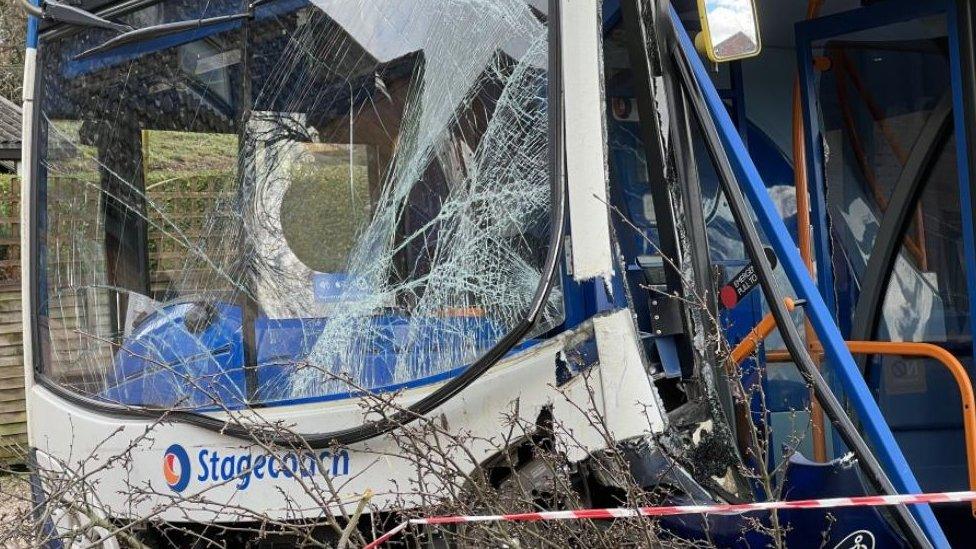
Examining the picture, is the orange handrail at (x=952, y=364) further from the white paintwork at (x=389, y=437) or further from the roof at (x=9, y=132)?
the roof at (x=9, y=132)

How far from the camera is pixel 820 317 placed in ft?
9.84

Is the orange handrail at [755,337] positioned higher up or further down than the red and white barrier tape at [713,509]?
higher up

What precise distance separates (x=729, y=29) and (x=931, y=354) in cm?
124

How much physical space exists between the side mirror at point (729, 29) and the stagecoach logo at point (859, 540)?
1339mm

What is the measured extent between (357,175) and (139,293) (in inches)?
42.2

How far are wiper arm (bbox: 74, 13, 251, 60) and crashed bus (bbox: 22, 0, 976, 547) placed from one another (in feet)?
0.05

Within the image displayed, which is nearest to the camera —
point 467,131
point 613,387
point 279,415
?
point 613,387

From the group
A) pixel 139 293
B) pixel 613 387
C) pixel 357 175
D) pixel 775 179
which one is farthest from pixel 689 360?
pixel 139 293

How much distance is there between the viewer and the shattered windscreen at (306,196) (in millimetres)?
3377

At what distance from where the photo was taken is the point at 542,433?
328 centimetres

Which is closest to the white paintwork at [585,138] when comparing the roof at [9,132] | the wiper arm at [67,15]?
the wiper arm at [67,15]

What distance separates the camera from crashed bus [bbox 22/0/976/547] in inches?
126

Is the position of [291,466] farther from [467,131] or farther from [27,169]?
[27,169]

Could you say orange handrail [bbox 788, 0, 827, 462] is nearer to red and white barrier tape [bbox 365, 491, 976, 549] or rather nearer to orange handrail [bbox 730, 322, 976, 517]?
orange handrail [bbox 730, 322, 976, 517]
